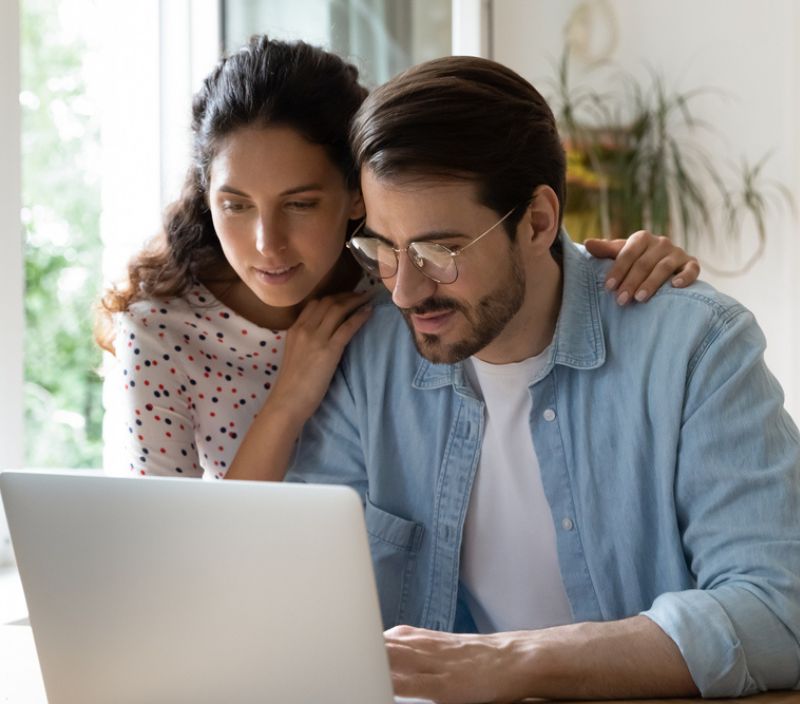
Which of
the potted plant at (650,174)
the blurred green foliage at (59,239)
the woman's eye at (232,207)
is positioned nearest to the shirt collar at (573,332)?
the woman's eye at (232,207)

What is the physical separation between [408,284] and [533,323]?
0.75 ft

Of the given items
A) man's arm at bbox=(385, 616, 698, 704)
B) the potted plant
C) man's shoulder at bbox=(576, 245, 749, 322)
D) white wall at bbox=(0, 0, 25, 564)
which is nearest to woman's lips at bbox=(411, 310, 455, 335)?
man's shoulder at bbox=(576, 245, 749, 322)

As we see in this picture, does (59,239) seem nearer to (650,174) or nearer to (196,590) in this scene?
(650,174)

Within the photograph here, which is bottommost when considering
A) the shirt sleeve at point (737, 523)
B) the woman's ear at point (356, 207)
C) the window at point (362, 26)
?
the shirt sleeve at point (737, 523)

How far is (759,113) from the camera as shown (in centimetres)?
381

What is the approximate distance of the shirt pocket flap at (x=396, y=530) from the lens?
5.51 feet

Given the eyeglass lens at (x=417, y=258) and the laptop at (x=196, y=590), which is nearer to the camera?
the laptop at (x=196, y=590)

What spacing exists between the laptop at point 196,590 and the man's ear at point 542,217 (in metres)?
0.75

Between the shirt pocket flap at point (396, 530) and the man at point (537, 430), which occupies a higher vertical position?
the man at point (537, 430)

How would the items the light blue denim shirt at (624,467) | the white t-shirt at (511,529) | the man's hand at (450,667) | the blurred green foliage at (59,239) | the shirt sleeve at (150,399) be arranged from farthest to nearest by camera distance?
the blurred green foliage at (59,239), the shirt sleeve at (150,399), the white t-shirt at (511,529), the light blue denim shirt at (624,467), the man's hand at (450,667)

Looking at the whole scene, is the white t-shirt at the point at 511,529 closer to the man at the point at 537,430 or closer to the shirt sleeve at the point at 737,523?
the man at the point at 537,430

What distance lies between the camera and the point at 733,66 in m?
3.85

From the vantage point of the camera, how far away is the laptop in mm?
1011

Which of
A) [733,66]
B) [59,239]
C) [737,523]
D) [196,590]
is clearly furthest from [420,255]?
[733,66]
